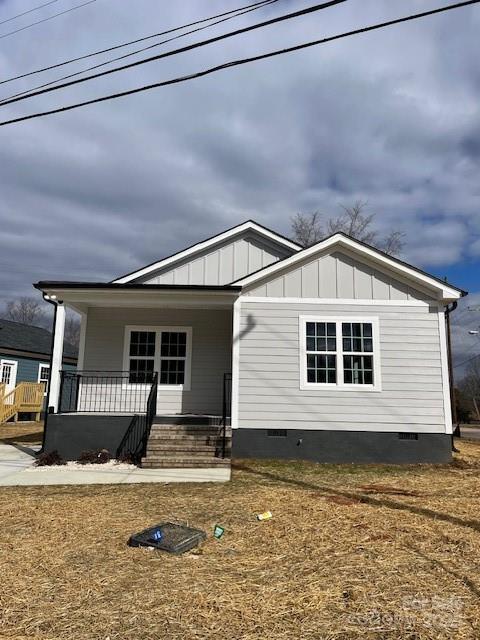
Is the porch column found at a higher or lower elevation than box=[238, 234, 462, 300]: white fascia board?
lower

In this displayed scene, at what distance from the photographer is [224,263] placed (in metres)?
13.5

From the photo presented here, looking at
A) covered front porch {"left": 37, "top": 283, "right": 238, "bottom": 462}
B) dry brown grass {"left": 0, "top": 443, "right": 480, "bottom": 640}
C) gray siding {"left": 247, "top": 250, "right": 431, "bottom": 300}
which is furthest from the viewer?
covered front porch {"left": 37, "top": 283, "right": 238, "bottom": 462}

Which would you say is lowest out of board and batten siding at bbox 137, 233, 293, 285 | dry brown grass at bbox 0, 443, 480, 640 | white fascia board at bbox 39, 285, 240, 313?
dry brown grass at bbox 0, 443, 480, 640

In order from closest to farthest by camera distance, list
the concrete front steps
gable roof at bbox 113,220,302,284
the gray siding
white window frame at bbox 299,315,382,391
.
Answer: the concrete front steps → white window frame at bbox 299,315,382,391 → the gray siding → gable roof at bbox 113,220,302,284

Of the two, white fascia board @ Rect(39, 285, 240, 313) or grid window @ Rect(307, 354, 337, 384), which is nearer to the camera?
grid window @ Rect(307, 354, 337, 384)

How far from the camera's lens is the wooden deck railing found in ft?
61.5

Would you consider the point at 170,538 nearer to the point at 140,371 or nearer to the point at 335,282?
the point at 335,282

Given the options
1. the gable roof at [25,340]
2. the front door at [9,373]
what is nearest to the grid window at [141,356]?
the gable roof at [25,340]

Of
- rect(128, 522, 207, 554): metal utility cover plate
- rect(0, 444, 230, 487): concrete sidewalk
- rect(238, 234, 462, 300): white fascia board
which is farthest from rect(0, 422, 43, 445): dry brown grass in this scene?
rect(128, 522, 207, 554): metal utility cover plate

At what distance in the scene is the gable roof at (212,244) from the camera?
13.2 meters

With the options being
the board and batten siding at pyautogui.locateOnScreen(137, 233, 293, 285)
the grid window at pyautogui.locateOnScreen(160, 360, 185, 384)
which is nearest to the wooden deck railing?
the board and batten siding at pyautogui.locateOnScreen(137, 233, 293, 285)

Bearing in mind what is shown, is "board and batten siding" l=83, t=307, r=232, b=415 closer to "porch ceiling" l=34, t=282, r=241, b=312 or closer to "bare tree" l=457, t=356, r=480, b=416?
"porch ceiling" l=34, t=282, r=241, b=312

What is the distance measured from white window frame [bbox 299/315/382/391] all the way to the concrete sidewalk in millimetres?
2679

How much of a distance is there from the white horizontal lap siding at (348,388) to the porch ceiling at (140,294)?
0.73m
